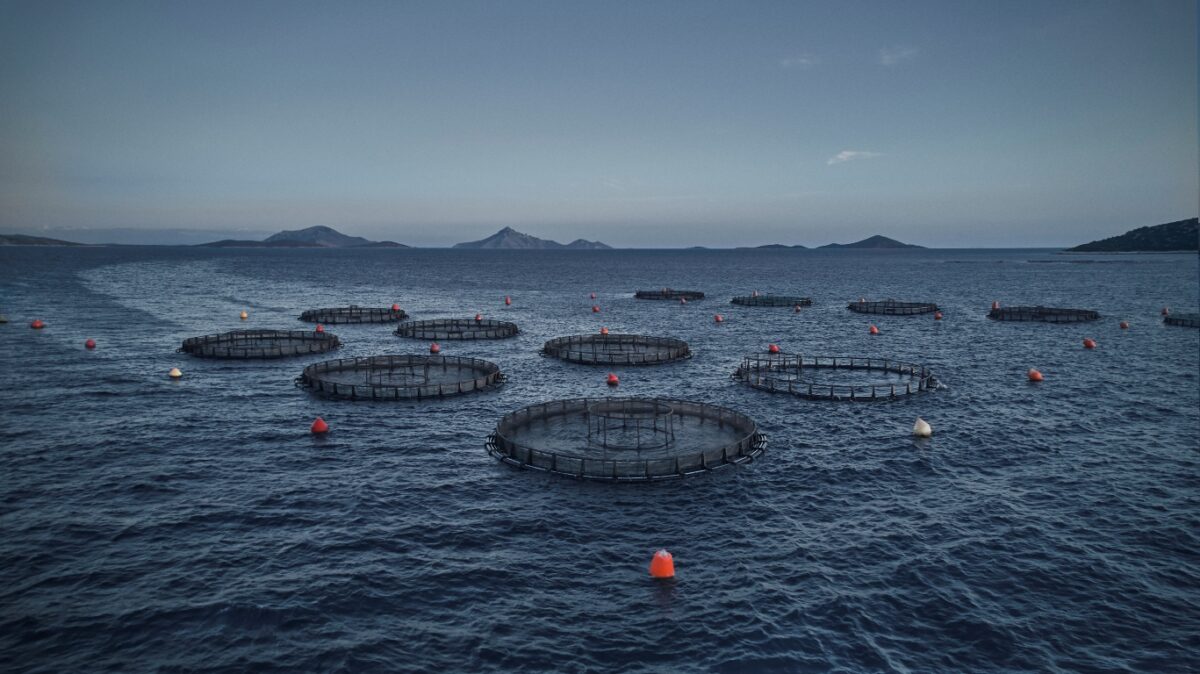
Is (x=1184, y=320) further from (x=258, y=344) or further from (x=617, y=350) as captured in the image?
(x=258, y=344)

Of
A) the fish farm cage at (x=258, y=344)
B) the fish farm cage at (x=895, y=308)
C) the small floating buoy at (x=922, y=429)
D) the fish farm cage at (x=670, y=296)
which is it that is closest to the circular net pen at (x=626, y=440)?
the small floating buoy at (x=922, y=429)

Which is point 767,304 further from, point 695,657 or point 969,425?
point 695,657

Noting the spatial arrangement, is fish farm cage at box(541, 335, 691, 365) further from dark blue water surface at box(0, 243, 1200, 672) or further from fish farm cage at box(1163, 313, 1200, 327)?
fish farm cage at box(1163, 313, 1200, 327)

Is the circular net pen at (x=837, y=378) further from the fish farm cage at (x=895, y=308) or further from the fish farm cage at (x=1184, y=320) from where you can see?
the fish farm cage at (x=1184, y=320)

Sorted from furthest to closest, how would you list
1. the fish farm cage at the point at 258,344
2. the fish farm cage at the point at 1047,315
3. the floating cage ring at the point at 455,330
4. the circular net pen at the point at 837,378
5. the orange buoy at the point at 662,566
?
the fish farm cage at the point at 1047,315 → the floating cage ring at the point at 455,330 → the fish farm cage at the point at 258,344 → the circular net pen at the point at 837,378 → the orange buoy at the point at 662,566

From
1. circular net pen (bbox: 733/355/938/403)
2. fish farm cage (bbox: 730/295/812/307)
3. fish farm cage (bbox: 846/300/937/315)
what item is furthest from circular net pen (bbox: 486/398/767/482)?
fish farm cage (bbox: 730/295/812/307)

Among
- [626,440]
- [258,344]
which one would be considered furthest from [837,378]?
[258,344]

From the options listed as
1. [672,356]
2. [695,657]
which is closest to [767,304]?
[672,356]
